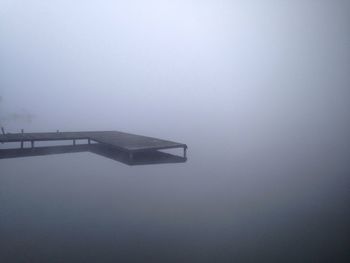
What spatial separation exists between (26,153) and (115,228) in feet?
8.32

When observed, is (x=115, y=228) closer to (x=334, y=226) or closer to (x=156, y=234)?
(x=156, y=234)


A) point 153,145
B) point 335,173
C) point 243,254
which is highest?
point 153,145

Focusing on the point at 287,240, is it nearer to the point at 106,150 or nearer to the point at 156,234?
the point at 156,234

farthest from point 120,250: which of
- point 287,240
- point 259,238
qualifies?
point 287,240

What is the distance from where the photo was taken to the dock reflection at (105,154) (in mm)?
4099

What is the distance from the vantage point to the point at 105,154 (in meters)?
4.49

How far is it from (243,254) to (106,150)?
10.1 ft

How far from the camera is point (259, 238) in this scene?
2359mm

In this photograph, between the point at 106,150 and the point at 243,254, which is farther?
the point at 106,150

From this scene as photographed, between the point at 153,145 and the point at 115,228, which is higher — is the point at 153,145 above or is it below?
above

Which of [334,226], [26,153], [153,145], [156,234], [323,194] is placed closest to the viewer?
[156,234]

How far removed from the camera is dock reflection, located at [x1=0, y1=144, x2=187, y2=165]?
4.10 metres

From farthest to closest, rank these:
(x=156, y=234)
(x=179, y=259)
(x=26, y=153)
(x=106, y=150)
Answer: (x=106, y=150) → (x=26, y=153) → (x=156, y=234) → (x=179, y=259)

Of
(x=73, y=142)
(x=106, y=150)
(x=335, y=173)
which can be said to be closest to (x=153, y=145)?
(x=106, y=150)
